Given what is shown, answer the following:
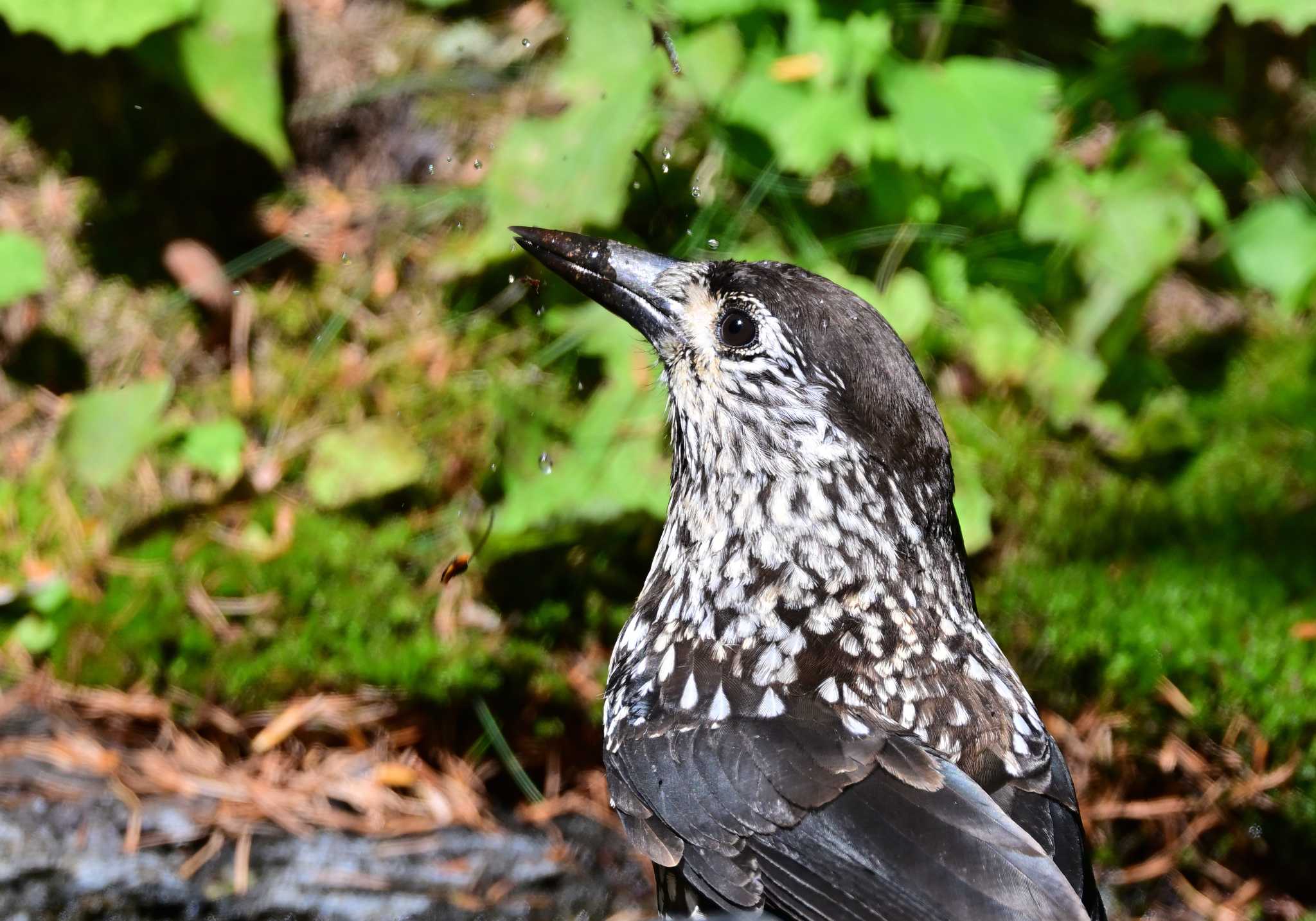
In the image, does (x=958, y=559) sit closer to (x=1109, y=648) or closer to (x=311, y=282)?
Answer: (x=1109, y=648)

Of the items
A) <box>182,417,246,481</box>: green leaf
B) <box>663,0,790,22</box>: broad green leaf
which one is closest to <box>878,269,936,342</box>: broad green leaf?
<box>663,0,790,22</box>: broad green leaf

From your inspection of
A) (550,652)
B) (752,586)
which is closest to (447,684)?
(550,652)

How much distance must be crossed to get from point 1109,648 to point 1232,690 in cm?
33

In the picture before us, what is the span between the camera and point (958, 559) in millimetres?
3006

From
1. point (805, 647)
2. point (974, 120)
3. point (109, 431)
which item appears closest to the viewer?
point (805, 647)

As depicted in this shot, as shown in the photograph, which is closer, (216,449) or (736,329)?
(736,329)

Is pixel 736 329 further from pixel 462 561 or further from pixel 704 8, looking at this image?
pixel 704 8

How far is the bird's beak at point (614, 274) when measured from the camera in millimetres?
2975

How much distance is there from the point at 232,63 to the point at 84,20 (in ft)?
1.70

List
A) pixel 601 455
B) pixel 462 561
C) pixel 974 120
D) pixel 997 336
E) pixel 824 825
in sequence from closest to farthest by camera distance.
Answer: pixel 824 825
pixel 462 561
pixel 601 455
pixel 974 120
pixel 997 336

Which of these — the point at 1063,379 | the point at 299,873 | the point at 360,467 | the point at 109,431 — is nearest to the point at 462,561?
the point at 360,467

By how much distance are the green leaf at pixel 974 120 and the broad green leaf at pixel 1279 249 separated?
106 cm

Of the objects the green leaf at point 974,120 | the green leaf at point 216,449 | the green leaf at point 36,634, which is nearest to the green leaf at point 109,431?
the green leaf at point 216,449

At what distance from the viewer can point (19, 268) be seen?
441cm
